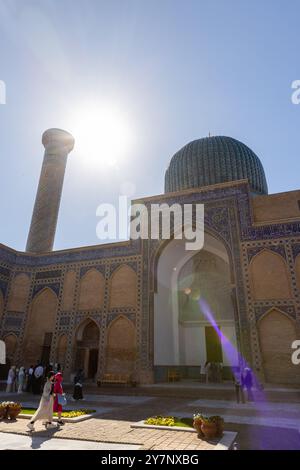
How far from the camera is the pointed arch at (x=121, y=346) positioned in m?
14.9

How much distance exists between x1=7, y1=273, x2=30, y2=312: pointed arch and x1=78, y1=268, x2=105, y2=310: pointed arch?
364 centimetres

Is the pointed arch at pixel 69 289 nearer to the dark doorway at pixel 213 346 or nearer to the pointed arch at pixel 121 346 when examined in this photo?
the pointed arch at pixel 121 346

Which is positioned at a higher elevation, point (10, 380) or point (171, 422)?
point (10, 380)

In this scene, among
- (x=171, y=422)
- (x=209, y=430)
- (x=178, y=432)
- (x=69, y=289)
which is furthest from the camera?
(x=69, y=289)

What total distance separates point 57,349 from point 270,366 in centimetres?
1066

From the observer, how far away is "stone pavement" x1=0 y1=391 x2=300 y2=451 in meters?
5.15

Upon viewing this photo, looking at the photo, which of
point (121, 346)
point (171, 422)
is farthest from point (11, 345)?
point (171, 422)

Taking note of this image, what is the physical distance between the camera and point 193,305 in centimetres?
1795

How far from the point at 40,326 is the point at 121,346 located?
214 inches

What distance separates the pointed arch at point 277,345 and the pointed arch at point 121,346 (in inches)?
234

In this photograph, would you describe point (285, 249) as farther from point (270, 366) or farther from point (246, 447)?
point (246, 447)

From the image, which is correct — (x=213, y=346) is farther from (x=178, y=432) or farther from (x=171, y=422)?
(x=178, y=432)

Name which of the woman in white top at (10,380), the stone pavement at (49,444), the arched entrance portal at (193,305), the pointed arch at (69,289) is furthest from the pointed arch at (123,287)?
the stone pavement at (49,444)

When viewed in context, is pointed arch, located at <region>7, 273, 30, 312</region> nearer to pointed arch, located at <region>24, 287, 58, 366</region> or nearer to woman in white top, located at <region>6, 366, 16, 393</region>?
pointed arch, located at <region>24, 287, 58, 366</region>
